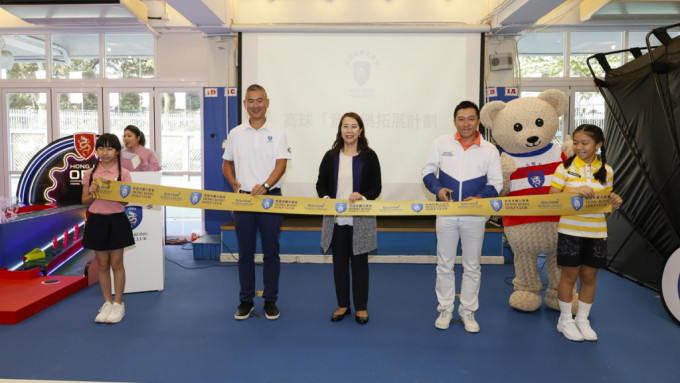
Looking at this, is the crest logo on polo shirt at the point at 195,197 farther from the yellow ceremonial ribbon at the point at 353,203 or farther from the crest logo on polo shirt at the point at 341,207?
the crest logo on polo shirt at the point at 341,207

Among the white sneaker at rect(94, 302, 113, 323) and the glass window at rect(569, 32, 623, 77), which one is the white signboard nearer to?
the white sneaker at rect(94, 302, 113, 323)

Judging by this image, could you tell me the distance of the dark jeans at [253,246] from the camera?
132 inches

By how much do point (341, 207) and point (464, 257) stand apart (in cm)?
94

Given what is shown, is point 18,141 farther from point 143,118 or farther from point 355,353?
point 355,353

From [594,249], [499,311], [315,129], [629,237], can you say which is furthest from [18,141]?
[629,237]

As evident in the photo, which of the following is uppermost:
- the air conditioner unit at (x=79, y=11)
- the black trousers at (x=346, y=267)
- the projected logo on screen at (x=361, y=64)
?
the air conditioner unit at (x=79, y=11)

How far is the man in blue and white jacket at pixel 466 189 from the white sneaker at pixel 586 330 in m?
0.70

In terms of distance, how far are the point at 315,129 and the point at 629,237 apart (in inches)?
148

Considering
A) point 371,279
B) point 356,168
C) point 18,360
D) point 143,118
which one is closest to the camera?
point 18,360

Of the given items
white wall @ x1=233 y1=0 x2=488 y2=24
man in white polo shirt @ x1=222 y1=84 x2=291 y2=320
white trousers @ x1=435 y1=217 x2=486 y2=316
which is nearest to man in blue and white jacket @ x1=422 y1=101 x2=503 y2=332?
white trousers @ x1=435 y1=217 x2=486 y2=316

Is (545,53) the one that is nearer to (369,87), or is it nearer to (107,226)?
(369,87)

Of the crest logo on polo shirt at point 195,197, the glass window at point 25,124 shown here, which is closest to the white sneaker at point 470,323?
the crest logo on polo shirt at point 195,197

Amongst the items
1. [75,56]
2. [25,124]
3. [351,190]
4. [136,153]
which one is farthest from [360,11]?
[25,124]

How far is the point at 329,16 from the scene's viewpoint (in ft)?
20.0
